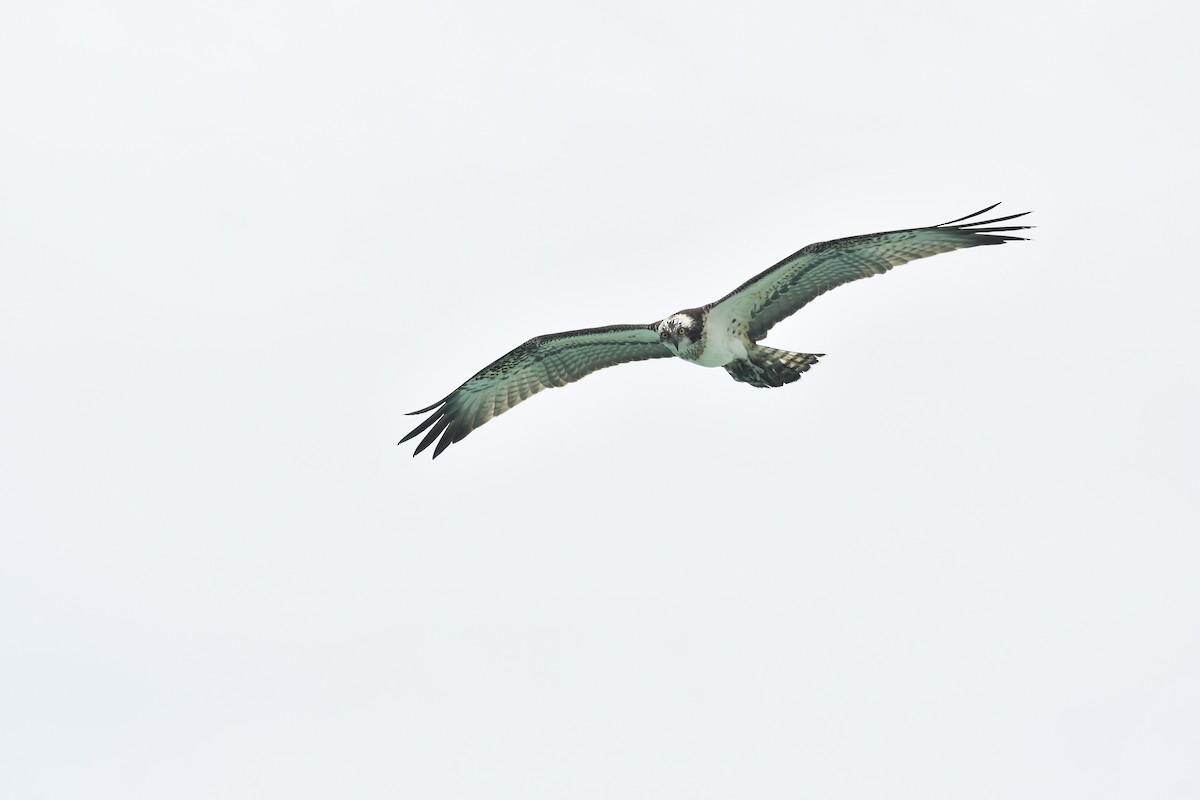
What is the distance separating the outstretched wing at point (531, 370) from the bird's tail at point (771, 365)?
1.27m

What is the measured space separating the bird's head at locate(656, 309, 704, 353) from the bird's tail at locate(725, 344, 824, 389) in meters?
0.64

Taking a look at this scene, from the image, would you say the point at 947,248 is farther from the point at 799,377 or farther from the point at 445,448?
the point at 445,448

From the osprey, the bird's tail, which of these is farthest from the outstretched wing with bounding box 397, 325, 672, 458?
the bird's tail

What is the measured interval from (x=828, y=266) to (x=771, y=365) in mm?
1398

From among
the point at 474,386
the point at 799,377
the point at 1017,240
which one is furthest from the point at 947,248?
the point at 474,386

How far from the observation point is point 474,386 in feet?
79.7

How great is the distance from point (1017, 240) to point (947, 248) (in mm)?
811

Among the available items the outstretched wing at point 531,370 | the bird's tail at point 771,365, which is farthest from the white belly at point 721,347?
the outstretched wing at point 531,370

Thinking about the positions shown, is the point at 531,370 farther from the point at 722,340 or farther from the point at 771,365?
the point at 771,365

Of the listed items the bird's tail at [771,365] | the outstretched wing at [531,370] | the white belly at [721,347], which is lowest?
the bird's tail at [771,365]

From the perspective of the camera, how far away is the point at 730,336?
22.1 m

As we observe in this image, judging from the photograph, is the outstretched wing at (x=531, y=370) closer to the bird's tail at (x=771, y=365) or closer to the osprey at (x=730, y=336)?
the osprey at (x=730, y=336)

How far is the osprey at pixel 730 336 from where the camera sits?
2130 centimetres

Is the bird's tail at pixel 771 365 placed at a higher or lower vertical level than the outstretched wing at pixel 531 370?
lower
